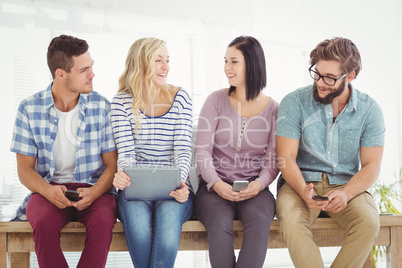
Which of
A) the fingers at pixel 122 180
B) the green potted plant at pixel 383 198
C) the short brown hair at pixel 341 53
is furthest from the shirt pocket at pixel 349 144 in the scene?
the green potted plant at pixel 383 198

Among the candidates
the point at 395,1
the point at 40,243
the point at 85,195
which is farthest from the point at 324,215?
the point at 395,1

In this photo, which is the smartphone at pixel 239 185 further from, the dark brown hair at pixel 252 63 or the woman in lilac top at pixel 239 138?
the dark brown hair at pixel 252 63

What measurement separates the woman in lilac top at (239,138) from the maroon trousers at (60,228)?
0.45 meters

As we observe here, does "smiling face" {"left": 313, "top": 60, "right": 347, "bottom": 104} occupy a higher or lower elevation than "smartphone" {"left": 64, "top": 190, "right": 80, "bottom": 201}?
higher

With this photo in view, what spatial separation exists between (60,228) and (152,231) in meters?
0.40

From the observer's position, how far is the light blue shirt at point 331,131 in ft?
6.81

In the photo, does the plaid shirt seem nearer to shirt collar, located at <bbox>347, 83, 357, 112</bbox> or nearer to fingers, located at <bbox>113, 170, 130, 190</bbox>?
fingers, located at <bbox>113, 170, 130, 190</bbox>

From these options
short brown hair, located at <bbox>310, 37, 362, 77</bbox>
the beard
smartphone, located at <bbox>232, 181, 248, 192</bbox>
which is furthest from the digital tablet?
short brown hair, located at <bbox>310, 37, 362, 77</bbox>

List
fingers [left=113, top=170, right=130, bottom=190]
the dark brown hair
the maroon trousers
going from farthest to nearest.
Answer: the dark brown hair < fingers [left=113, top=170, right=130, bottom=190] < the maroon trousers

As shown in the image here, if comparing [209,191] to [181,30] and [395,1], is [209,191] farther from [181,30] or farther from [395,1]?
[395,1]

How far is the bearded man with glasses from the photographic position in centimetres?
198

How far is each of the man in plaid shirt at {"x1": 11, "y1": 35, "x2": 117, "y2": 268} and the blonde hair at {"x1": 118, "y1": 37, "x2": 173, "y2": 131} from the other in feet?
0.55

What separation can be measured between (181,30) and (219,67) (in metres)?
0.46

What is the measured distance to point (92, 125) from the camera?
2.10 meters
